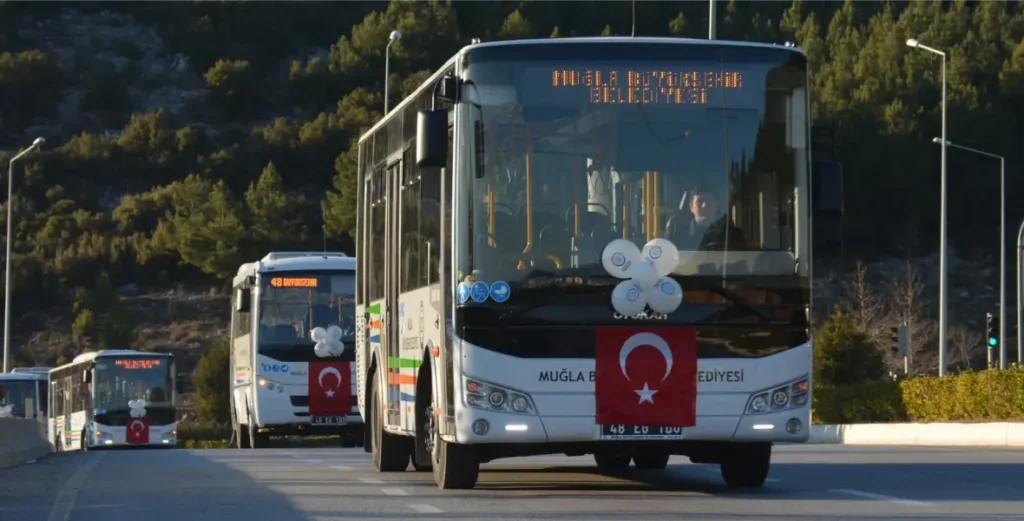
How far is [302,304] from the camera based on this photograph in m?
34.4

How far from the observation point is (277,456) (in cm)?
2539

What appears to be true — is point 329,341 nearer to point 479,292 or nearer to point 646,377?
point 479,292

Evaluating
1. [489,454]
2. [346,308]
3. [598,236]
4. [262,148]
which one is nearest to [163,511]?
[489,454]

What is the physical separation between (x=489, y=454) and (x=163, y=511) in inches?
102

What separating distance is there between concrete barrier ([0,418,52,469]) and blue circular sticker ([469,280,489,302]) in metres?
12.5

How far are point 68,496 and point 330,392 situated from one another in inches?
718

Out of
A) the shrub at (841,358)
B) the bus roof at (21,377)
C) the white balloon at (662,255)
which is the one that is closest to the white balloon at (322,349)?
the shrub at (841,358)

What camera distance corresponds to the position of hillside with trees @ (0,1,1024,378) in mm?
83062

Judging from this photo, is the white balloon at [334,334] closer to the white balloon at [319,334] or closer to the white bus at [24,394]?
the white balloon at [319,334]

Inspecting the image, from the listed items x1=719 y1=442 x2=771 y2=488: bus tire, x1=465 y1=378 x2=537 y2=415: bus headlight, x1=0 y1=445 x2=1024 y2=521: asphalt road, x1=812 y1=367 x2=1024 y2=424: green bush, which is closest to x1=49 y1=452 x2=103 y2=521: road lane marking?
x1=0 y1=445 x2=1024 y2=521: asphalt road

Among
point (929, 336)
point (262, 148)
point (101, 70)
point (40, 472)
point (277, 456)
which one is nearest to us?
point (40, 472)

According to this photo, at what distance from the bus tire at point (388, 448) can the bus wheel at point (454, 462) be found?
370 centimetres

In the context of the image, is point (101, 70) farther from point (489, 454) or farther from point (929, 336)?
point (489, 454)

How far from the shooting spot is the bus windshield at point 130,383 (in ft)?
171
